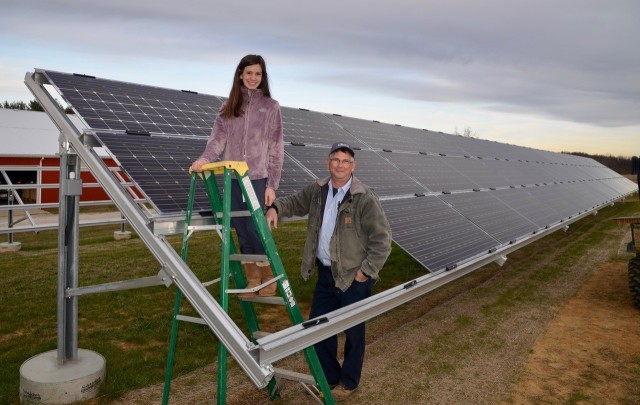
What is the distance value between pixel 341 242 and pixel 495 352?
10.8 ft

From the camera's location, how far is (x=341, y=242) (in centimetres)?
527

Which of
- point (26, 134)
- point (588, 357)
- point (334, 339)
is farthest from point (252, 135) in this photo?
point (26, 134)

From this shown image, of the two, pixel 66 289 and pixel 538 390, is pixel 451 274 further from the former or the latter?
pixel 66 289

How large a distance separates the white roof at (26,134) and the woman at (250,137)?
72.9 feet

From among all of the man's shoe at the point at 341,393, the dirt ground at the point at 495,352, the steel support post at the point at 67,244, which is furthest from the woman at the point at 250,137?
the dirt ground at the point at 495,352

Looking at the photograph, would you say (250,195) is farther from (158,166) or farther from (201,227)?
(158,166)

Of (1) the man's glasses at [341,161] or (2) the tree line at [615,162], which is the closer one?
(1) the man's glasses at [341,161]

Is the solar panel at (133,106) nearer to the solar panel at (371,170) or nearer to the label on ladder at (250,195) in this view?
the solar panel at (371,170)

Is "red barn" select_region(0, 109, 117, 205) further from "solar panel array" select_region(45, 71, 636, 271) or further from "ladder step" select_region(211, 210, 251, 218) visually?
"ladder step" select_region(211, 210, 251, 218)

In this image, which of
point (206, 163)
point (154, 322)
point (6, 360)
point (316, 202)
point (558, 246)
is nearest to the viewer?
point (206, 163)

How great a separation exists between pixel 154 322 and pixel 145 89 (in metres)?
3.44

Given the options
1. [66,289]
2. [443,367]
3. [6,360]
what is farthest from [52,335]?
[443,367]

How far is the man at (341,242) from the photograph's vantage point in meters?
5.21

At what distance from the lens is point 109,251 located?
14508 millimetres
